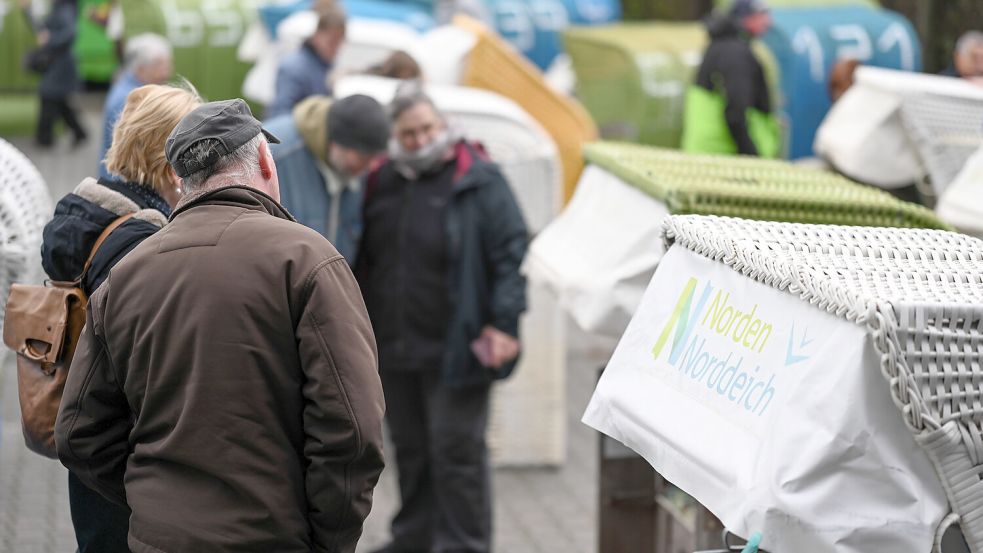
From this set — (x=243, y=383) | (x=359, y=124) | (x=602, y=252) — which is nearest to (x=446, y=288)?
(x=359, y=124)

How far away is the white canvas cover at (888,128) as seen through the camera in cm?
601

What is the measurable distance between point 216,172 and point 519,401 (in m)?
4.10

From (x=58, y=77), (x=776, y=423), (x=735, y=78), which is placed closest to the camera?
(x=776, y=423)

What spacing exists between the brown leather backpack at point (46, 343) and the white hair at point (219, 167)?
0.49 meters

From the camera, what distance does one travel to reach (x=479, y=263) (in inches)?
213

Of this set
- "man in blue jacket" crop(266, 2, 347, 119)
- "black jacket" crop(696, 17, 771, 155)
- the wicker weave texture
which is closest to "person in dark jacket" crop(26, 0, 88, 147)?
"man in blue jacket" crop(266, 2, 347, 119)

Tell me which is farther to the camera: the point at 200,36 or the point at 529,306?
Result: the point at 200,36

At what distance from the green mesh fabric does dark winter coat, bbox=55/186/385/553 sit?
4.10ft

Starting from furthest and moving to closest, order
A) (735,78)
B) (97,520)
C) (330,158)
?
1. (735,78)
2. (330,158)
3. (97,520)

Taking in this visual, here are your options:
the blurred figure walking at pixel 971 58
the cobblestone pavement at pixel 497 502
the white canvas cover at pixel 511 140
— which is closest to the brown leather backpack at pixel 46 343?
the cobblestone pavement at pixel 497 502

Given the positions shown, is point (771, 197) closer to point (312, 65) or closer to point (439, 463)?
point (439, 463)

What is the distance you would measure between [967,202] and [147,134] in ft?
9.65

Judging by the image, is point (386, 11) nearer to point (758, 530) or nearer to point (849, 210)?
point (849, 210)

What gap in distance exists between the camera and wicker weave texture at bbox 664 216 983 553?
2.39 meters
